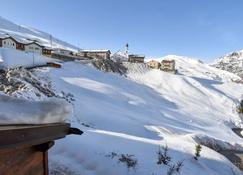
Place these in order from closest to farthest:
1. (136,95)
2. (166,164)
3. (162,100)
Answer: (166,164) < (136,95) < (162,100)

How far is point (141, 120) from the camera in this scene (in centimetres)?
3466

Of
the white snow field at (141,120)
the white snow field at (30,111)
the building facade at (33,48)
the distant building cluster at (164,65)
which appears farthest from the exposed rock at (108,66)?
the white snow field at (30,111)

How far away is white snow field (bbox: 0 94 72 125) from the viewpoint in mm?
4443

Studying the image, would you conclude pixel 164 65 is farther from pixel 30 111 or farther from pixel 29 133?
pixel 29 133

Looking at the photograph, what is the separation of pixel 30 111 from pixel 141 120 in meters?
30.2

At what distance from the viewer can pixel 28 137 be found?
14.4 ft

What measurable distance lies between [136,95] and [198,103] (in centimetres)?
1527

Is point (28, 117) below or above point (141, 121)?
above

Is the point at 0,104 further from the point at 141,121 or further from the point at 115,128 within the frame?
the point at 141,121

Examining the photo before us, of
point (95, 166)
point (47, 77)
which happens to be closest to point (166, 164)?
point (95, 166)

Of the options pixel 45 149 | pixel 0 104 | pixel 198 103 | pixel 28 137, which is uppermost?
pixel 0 104

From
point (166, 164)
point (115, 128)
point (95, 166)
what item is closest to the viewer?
point (95, 166)

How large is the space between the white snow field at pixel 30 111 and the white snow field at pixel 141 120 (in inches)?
215

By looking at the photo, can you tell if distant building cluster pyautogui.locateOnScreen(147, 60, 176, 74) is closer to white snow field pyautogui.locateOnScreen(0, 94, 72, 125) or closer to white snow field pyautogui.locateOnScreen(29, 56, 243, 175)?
white snow field pyautogui.locateOnScreen(29, 56, 243, 175)
